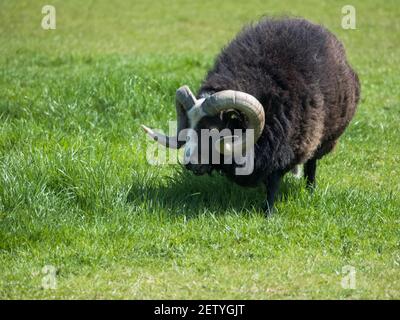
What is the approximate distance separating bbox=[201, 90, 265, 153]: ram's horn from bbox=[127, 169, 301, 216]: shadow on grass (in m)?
0.81

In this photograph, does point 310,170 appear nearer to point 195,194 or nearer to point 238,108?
point 195,194

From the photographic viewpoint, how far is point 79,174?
7855 millimetres

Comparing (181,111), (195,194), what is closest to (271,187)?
(195,194)

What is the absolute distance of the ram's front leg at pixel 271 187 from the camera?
7.78 m

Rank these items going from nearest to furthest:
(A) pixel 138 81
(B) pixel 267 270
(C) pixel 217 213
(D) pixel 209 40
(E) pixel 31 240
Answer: (B) pixel 267 270 < (E) pixel 31 240 < (C) pixel 217 213 < (A) pixel 138 81 < (D) pixel 209 40

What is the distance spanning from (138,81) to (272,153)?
3.88 metres

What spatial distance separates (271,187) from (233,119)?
0.86 meters

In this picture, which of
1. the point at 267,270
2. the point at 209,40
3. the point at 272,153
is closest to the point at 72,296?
the point at 267,270

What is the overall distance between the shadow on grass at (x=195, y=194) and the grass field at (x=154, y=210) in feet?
0.05

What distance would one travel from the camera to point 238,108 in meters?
7.10

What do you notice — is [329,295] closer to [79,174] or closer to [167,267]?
[167,267]

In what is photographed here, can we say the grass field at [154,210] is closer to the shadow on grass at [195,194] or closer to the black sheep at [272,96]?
the shadow on grass at [195,194]

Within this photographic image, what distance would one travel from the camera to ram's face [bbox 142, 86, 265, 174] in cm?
707
